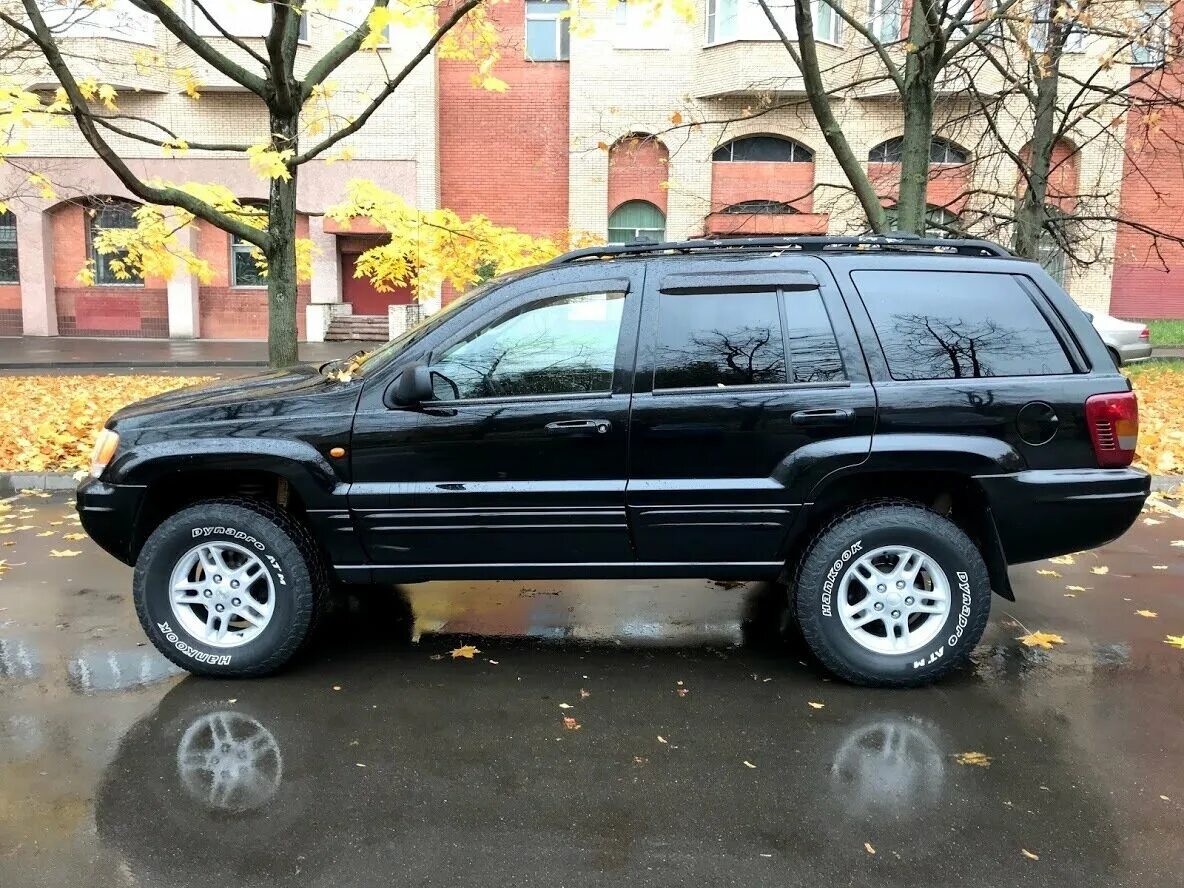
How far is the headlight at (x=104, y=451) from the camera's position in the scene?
399cm

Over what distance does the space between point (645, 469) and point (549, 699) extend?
109 centimetres

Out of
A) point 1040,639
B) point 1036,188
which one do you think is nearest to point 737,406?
point 1040,639

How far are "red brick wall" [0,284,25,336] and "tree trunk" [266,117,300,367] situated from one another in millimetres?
20518

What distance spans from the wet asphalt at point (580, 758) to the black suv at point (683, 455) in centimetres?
43

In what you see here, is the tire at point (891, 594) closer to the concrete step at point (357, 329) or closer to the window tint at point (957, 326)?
the window tint at point (957, 326)

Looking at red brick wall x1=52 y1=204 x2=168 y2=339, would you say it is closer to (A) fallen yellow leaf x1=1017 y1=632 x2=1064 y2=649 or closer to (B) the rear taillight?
(A) fallen yellow leaf x1=1017 y1=632 x2=1064 y2=649

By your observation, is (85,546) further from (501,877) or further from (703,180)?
(703,180)

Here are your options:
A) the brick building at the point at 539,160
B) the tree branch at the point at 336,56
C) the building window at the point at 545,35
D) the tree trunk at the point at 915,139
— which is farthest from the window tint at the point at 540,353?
the building window at the point at 545,35

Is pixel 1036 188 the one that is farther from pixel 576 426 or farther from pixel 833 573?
pixel 576 426

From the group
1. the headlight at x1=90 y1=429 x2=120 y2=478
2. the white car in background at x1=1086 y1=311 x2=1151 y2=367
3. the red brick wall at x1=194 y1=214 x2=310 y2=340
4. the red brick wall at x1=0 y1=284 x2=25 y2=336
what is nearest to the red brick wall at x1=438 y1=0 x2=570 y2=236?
the red brick wall at x1=194 y1=214 x2=310 y2=340

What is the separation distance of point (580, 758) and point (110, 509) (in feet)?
7.85

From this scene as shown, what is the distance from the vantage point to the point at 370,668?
4215 mm

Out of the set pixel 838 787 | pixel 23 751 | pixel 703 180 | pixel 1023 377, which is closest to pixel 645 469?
pixel 838 787

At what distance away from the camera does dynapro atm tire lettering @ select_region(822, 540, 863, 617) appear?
3.91 meters
